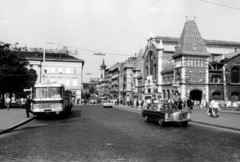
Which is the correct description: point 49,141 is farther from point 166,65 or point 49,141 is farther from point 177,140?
point 166,65

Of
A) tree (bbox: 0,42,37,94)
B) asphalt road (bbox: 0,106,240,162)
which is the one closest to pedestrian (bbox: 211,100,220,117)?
asphalt road (bbox: 0,106,240,162)

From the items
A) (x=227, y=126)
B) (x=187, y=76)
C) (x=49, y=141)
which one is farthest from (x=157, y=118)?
(x=187, y=76)

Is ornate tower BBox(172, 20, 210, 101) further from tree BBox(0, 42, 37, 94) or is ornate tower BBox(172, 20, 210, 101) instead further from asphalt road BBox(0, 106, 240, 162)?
asphalt road BBox(0, 106, 240, 162)

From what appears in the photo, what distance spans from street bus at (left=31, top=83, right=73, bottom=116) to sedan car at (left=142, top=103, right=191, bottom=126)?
7696mm

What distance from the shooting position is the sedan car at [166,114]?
690 inches

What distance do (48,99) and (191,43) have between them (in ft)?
133

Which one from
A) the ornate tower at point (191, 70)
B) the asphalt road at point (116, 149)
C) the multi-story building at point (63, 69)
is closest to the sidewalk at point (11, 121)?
the asphalt road at point (116, 149)

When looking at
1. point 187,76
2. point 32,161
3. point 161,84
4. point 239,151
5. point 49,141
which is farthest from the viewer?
point 161,84

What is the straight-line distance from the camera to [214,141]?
37.4 ft

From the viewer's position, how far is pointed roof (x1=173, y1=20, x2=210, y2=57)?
54.7 meters

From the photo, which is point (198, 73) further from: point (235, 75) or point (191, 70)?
point (235, 75)

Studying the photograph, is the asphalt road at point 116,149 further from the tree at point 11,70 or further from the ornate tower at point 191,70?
the ornate tower at point 191,70

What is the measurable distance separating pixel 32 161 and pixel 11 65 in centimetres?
3517

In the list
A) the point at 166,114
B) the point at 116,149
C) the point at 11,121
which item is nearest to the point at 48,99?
the point at 11,121
